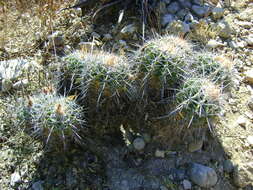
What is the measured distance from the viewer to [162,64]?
7.15ft

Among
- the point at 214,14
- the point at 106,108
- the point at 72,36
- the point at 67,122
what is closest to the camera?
the point at 67,122

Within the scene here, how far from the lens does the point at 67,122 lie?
6.82 ft

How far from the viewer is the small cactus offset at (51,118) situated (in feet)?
6.70

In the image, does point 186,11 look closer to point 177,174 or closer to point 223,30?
point 223,30

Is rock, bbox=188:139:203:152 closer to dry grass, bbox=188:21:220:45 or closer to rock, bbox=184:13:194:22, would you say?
dry grass, bbox=188:21:220:45

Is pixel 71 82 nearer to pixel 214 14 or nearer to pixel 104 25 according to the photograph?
pixel 104 25

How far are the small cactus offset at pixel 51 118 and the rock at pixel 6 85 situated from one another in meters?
0.75

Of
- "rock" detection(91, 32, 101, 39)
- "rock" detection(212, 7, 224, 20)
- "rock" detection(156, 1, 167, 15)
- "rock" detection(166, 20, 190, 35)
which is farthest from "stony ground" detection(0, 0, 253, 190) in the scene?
"rock" detection(156, 1, 167, 15)

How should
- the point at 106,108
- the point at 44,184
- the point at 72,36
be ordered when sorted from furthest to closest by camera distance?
1. the point at 72,36
2. the point at 106,108
3. the point at 44,184

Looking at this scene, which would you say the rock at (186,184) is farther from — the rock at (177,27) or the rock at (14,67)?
the rock at (14,67)

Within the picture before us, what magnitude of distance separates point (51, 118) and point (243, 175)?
1.55 metres

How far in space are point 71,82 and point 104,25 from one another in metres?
1.33

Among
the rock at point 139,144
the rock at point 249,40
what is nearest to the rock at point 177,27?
the rock at point 249,40

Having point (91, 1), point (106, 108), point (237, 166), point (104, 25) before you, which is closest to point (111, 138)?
point (106, 108)
